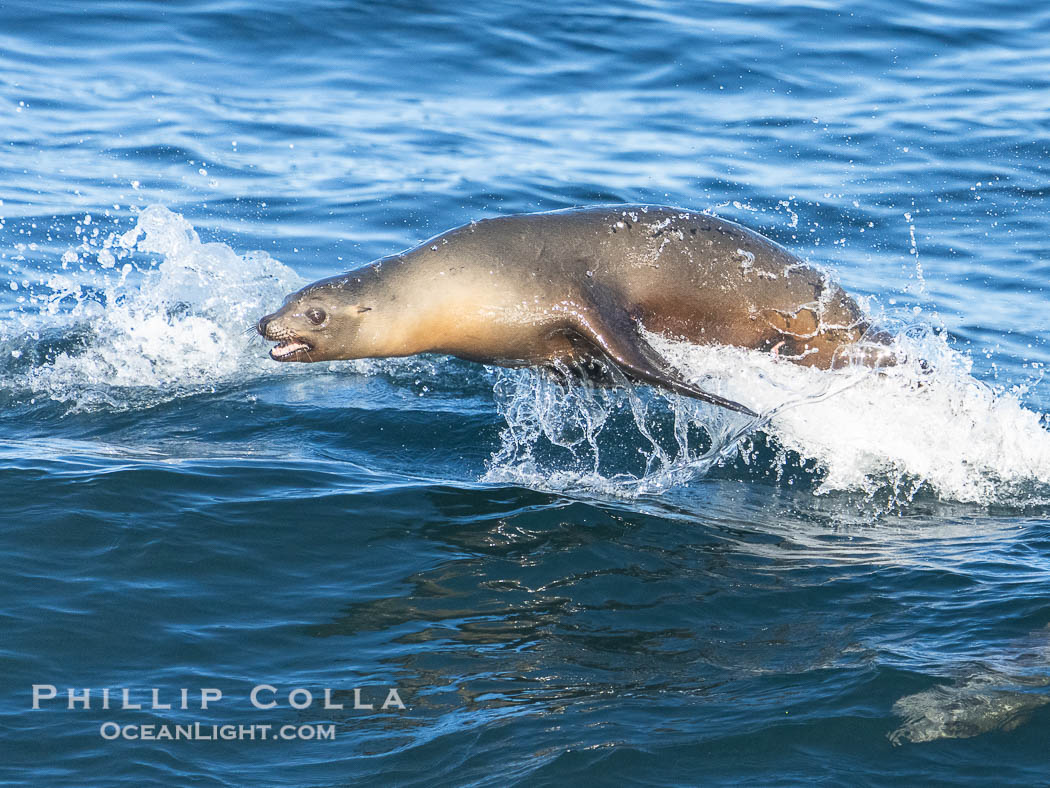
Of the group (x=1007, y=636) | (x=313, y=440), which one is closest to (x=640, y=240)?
(x=313, y=440)

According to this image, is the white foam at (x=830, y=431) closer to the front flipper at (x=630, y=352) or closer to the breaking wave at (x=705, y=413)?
the breaking wave at (x=705, y=413)

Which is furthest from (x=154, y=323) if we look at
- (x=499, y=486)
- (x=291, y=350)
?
(x=499, y=486)

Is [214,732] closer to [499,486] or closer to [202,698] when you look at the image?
[202,698]

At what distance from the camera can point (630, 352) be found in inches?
292

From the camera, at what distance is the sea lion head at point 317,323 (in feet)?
26.1

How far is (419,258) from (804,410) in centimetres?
270

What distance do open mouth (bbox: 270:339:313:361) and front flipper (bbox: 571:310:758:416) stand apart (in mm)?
1621

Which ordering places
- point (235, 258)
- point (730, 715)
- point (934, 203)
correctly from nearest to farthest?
point (730, 715), point (235, 258), point (934, 203)

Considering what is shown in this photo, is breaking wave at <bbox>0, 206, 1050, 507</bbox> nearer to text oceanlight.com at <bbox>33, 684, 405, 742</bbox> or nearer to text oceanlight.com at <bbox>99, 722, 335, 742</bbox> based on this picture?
text oceanlight.com at <bbox>33, 684, 405, 742</bbox>

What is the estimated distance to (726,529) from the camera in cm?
744

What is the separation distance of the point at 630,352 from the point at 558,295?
0.65m

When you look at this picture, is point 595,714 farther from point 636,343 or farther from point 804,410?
point 804,410

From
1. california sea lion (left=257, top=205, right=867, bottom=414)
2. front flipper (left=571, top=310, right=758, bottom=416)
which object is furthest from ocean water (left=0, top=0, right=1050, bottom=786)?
front flipper (left=571, top=310, right=758, bottom=416)

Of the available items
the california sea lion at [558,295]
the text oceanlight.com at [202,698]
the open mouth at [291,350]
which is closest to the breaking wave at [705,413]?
the california sea lion at [558,295]
